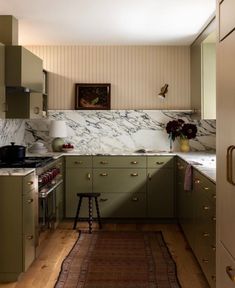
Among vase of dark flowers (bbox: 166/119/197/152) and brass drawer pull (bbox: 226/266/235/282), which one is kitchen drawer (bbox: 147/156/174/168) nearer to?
vase of dark flowers (bbox: 166/119/197/152)

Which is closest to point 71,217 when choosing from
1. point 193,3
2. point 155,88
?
point 155,88

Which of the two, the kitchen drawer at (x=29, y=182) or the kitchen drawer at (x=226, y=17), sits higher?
the kitchen drawer at (x=226, y=17)

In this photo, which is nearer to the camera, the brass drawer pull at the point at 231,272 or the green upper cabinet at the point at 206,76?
the brass drawer pull at the point at 231,272

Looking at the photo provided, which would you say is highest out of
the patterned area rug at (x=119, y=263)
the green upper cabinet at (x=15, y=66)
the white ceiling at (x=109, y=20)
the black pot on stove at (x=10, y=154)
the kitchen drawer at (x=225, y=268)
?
the white ceiling at (x=109, y=20)

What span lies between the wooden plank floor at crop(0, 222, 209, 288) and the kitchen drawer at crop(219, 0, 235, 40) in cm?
206

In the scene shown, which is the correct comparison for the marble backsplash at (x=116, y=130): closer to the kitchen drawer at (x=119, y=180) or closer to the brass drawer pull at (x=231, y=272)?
the kitchen drawer at (x=119, y=180)

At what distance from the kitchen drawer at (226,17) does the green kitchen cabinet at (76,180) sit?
3387mm

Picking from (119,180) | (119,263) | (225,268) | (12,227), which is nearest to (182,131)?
(119,180)

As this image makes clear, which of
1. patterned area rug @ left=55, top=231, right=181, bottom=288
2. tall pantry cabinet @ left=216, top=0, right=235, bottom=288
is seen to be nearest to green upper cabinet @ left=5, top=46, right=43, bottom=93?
patterned area rug @ left=55, top=231, right=181, bottom=288

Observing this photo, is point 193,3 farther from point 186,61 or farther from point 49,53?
point 49,53

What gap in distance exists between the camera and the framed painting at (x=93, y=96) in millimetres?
5441

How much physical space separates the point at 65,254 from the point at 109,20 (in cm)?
245

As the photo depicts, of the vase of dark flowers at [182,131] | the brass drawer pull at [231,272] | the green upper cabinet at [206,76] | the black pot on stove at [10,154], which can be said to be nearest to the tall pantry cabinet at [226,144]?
the brass drawer pull at [231,272]

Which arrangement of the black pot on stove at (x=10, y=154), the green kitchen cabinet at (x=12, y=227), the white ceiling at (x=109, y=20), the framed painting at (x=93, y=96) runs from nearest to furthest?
1. the green kitchen cabinet at (x=12, y=227)
2. the white ceiling at (x=109, y=20)
3. the black pot on stove at (x=10, y=154)
4. the framed painting at (x=93, y=96)
